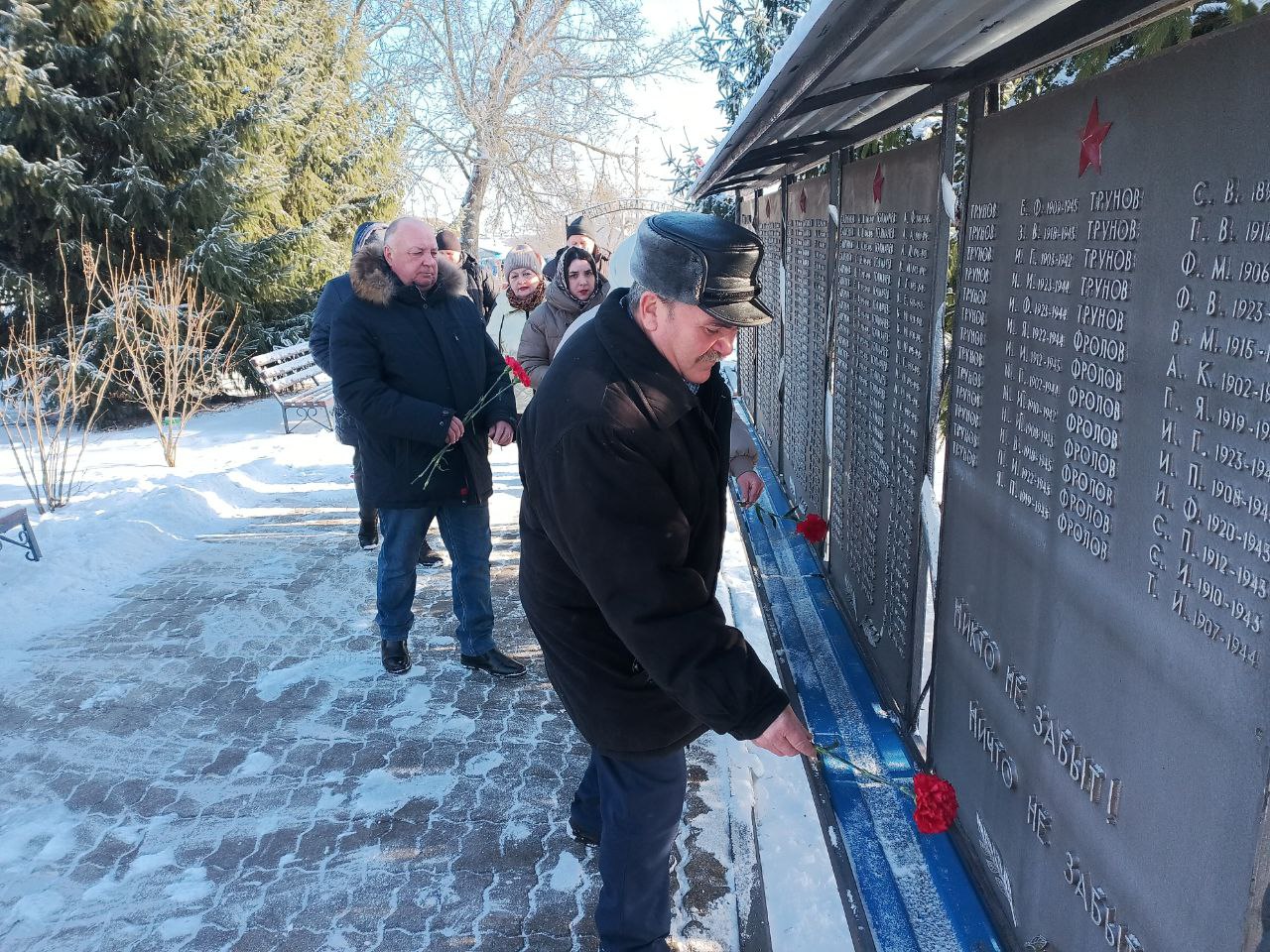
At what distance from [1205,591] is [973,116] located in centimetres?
174

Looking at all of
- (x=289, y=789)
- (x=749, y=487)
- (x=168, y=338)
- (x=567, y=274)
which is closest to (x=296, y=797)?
(x=289, y=789)

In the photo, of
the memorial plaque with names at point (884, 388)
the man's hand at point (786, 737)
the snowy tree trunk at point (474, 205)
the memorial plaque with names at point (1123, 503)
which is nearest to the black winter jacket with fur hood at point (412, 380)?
the memorial plaque with names at point (884, 388)

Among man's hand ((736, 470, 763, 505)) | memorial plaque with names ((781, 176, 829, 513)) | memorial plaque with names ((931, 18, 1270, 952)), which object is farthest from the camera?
memorial plaque with names ((781, 176, 829, 513))

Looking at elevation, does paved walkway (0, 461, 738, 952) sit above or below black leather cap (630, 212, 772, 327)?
below

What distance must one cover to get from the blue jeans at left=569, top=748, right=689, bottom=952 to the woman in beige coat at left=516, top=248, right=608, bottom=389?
3.31 m

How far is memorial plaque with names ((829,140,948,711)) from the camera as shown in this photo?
3.21 meters

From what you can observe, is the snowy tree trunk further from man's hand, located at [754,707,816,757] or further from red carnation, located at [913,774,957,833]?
man's hand, located at [754,707,816,757]

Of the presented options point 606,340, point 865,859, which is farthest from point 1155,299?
point 865,859

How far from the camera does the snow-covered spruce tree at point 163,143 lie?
438 inches

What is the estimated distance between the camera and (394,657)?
459 centimetres

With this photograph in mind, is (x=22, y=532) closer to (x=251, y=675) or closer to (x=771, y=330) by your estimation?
(x=251, y=675)

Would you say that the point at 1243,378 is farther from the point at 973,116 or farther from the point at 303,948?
the point at 303,948

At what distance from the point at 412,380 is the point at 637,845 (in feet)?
8.36

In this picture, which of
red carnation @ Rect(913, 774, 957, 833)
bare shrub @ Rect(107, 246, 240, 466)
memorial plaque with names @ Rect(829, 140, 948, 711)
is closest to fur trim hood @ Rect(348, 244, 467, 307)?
memorial plaque with names @ Rect(829, 140, 948, 711)
